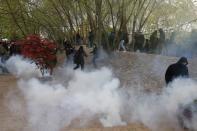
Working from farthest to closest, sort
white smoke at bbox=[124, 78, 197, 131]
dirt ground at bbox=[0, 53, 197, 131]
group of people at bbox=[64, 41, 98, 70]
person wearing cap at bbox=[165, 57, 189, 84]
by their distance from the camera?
group of people at bbox=[64, 41, 98, 70], dirt ground at bbox=[0, 53, 197, 131], person wearing cap at bbox=[165, 57, 189, 84], white smoke at bbox=[124, 78, 197, 131]

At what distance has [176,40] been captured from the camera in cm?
2469

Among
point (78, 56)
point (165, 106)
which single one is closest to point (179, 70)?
point (165, 106)

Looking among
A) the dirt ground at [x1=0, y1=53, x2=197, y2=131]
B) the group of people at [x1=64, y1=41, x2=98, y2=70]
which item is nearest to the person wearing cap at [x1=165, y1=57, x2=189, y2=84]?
the dirt ground at [x1=0, y1=53, x2=197, y2=131]

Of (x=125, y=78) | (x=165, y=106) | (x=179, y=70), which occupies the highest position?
(x=179, y=70)

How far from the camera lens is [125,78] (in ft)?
59.2

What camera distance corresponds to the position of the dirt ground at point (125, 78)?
11.9 m

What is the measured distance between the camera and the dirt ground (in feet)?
39.0

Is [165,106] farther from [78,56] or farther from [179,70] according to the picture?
[78,56]

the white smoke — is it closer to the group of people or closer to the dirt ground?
the dirt ground

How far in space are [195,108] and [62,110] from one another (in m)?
3.75

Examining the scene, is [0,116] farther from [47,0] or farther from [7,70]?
[47,0]

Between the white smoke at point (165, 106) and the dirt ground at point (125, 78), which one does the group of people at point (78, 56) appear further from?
the white smoke at point (165, 106)

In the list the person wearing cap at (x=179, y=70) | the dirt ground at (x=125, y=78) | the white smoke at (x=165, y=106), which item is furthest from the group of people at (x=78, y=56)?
the person wearing cap at (x=179, y=70)

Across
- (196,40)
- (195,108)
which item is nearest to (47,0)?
(196,40)
